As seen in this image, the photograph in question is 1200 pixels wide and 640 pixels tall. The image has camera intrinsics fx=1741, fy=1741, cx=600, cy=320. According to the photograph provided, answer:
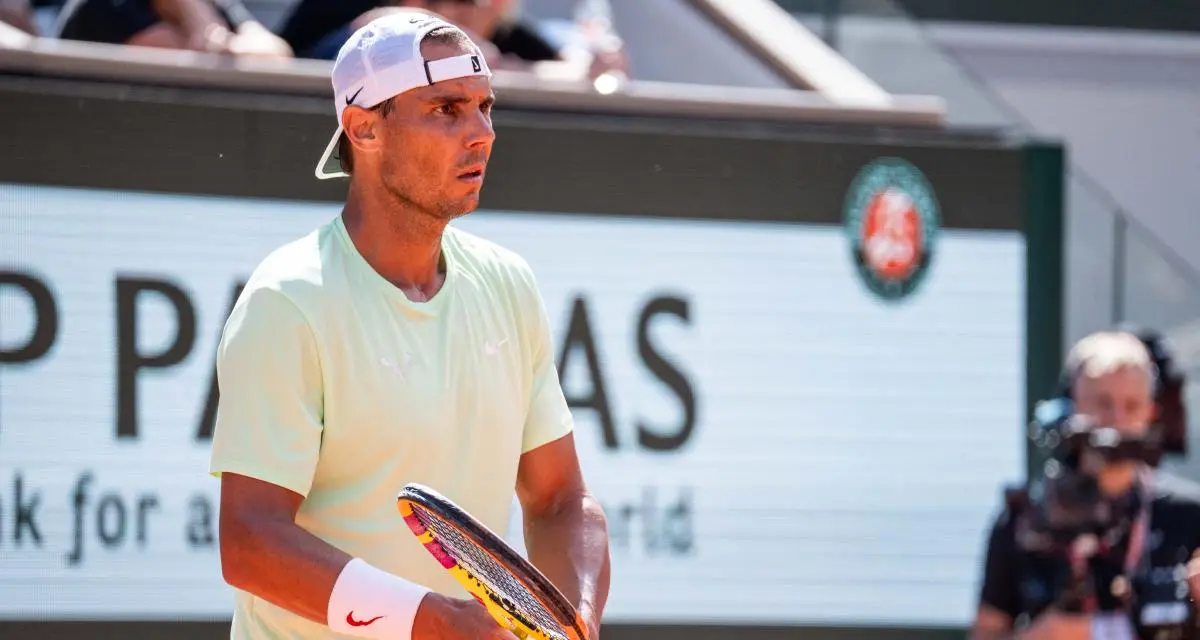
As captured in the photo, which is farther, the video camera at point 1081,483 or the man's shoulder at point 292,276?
the video camera at point 1081,483

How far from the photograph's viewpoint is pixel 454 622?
105 inches

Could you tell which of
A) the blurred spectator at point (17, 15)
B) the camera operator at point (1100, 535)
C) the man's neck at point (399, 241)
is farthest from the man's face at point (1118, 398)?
the blurred spectator at point (17, 15)

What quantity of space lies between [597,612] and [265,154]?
9.89ft

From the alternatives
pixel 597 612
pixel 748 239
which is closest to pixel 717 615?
pixel 748 239

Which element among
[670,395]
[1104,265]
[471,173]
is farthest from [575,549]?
[1104,265]

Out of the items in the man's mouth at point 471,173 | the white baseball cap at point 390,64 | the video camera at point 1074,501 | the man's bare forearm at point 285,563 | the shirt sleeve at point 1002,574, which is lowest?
the shirt sleeve at point 1002,574

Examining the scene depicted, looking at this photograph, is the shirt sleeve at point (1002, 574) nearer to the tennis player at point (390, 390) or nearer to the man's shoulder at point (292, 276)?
the tennis player at point (390, 390)

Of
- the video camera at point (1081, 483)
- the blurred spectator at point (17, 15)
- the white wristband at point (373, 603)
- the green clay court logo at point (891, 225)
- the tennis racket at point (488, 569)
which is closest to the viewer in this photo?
the tennis racket at point (488, 569)

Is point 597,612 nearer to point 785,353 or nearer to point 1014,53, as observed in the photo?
point 785,353

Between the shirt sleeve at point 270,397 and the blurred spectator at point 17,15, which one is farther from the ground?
the blurred spectator at point 17,15

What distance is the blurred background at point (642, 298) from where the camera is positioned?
17.5 feet

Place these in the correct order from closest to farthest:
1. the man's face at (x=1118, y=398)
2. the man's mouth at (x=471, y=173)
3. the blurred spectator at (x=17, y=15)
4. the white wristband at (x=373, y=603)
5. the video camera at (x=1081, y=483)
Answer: the white wristband at (x=373, y=603)
the man's mouth at (x=471, y=173)
the video camera at (x=1081, y=483)
the man's face at (x=1118, y=398)
the blurred spectator at (x=17, y=15)

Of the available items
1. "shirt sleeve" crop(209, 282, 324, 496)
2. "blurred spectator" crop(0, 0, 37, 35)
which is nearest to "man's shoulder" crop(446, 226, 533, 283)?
"shirt sleeve" crop(209, 282, 324, 496)

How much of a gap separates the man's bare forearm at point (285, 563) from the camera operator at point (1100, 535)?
3021 mm
